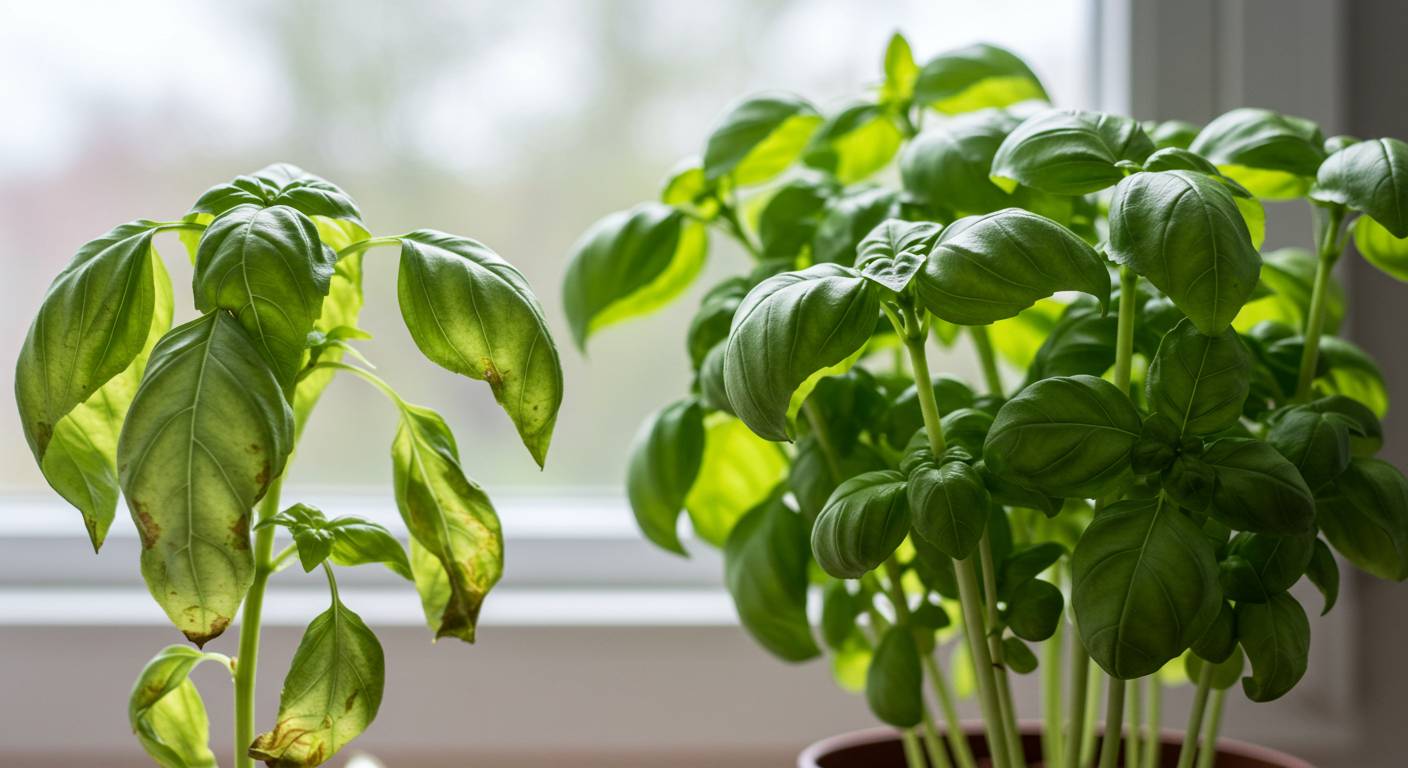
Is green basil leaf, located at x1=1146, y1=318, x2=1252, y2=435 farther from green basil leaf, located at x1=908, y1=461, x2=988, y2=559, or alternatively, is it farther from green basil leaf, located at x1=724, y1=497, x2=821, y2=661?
green basil leaf, located at x1=724, y1=497, x2=821, y2=661

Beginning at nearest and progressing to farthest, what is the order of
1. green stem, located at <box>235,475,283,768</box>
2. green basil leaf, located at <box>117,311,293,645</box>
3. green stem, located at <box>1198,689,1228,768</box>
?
green basil leaf, located at <box>117,311,293,645</box>, green stem, located at <box>235,475,283,768</box>, green stem, located at <box>1198,689,1228,768</box>

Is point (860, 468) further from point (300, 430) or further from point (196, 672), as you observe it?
point (196, 672)

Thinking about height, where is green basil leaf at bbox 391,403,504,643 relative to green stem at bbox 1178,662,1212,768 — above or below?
above

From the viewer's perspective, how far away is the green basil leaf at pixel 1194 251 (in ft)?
1.32

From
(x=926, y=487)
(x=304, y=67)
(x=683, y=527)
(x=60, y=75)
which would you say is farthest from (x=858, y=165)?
(x=60, y=75)

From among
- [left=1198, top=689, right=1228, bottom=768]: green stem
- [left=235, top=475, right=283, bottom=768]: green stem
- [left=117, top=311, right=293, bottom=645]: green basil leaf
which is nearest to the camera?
[left=117, top=311, right=293, bottom=645]: green basil leaf

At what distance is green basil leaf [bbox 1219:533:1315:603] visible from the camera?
0.47 m

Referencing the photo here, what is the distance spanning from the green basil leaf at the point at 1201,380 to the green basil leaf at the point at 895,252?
0.10m

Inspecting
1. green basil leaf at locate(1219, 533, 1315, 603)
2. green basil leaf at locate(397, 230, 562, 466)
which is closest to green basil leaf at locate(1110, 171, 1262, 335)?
green basil leaf at locate(1219, 533, 1315, 603)

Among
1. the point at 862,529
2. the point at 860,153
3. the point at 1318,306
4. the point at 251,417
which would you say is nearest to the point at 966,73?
the point at 860,153

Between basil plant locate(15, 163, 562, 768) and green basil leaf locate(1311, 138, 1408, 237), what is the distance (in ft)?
1.10

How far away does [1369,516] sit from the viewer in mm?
497

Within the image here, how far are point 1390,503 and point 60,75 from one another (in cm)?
113

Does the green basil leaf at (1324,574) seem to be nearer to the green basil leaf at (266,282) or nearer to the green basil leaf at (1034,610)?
the green basil leaf at (1034,610)
